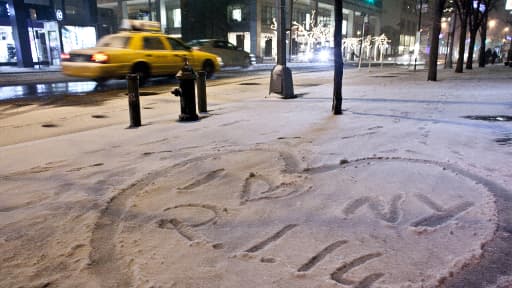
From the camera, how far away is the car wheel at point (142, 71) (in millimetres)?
12504

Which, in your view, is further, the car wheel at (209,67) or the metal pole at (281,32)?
the car wheel at (209,67)

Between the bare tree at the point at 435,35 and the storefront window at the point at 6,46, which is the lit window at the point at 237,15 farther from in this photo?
the bare tree at the point at 435,35

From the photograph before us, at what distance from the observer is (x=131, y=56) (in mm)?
12289

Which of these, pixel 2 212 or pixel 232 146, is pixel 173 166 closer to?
pixel 232 146

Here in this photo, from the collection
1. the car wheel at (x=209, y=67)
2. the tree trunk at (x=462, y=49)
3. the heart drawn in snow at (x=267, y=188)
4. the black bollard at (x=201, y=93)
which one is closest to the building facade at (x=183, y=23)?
the car wheel at (x=209, y=67)

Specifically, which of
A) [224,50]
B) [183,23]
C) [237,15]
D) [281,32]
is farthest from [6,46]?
[237,15]

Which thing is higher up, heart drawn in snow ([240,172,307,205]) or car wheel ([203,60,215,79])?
car wheel ([203,60,215,79])

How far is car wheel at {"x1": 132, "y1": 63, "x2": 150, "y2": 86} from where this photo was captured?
12504mm

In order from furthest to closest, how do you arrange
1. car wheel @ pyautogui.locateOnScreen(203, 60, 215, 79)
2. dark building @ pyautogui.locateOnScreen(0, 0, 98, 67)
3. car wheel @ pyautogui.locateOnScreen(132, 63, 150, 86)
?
dark building @ pyautogui.locateOnScreen(0, 0, 98, 67) < car wheel @ pyautogui.locateOnScreen(203, 60, 215, 79) < car wheel @ pyautogui.locateOnScreen(132, 63, 150, 86)

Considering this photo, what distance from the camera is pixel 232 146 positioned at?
5102 millimetres

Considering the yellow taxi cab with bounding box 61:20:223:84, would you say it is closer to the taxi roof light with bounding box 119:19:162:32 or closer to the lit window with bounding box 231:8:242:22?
the taxi roof light with bounding box 119:19:162:32

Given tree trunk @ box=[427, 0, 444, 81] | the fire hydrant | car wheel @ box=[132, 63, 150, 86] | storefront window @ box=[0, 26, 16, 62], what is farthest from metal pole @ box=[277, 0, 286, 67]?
storefront window @ box=[0, 26, 16, 62]

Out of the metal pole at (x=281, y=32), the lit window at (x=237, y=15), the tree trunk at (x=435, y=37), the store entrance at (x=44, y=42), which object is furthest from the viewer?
the lit window at (x=237, y=15)

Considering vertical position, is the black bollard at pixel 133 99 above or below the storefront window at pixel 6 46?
below
